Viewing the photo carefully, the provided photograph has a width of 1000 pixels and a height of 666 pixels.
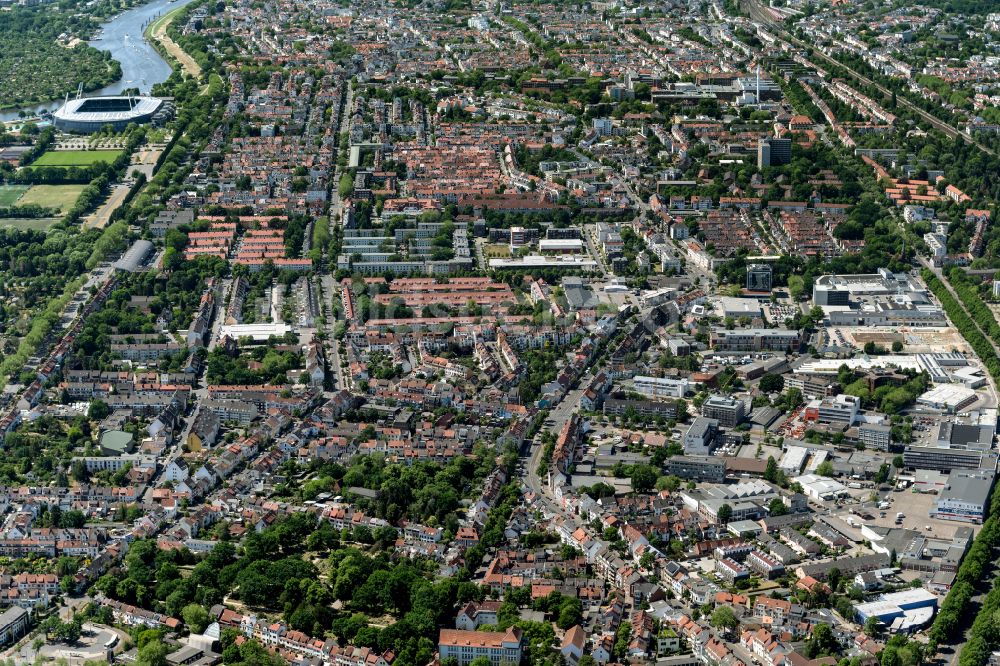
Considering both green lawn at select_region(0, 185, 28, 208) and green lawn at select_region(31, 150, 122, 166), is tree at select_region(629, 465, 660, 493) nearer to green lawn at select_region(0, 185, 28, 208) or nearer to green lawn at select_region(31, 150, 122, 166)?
green lawn at select_region(0, 185, 28, 208)

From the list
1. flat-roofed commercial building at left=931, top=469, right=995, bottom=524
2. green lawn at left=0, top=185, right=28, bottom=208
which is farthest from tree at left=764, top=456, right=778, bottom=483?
green lawn at left=0, top=185, right=28, bottom=208

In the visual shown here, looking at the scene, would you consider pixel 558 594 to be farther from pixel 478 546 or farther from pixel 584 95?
pixel 584 95

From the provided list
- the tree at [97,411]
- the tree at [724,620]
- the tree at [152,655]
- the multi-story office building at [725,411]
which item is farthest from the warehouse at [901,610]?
the tree at [97,411]

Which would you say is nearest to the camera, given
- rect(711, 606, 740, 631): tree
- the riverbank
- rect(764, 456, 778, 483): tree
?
rect(711, 606, 740, 631): tree

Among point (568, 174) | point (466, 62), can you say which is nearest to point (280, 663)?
point (568, 174)

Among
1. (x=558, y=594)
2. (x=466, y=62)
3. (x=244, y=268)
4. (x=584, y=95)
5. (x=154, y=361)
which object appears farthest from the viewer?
(x=466, y=62)
